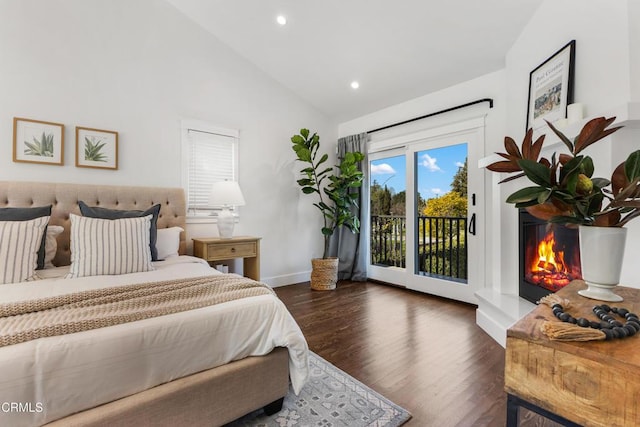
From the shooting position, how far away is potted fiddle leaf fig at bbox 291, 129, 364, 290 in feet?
13.5

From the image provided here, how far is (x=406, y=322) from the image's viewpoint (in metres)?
2.91

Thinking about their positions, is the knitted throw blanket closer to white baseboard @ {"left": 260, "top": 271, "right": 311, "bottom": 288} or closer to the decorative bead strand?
the decorative bead strand

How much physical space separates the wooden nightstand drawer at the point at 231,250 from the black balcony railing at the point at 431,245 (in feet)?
6.81

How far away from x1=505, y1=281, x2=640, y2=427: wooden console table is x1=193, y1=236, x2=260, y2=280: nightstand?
A: 2.91 meters

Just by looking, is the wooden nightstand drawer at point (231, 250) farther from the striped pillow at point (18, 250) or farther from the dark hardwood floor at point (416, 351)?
the striped pillow at point (18, 250)

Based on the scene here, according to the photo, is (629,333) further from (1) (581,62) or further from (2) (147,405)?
(1) (581,62)

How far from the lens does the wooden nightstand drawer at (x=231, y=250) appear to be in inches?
127

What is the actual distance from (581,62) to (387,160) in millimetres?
2575

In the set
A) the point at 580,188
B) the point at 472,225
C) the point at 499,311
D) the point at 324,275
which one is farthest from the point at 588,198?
the point at 324,275

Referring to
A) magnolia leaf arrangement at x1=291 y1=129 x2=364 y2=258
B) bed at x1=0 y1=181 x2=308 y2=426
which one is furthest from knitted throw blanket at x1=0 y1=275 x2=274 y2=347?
→ magnolia leaf arrangement at x1=291 y1=129 x2=364 y2=258

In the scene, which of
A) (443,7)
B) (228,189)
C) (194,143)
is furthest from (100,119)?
(443,7)

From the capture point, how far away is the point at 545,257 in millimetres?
2455

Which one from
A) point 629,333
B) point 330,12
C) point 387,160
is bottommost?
point 629,333

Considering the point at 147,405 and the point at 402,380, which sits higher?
the point at 147,405
